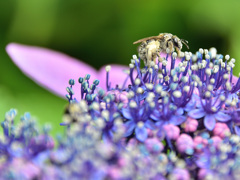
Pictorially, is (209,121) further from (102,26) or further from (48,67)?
(102,26)

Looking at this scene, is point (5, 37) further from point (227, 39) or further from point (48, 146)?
point (48, 146)

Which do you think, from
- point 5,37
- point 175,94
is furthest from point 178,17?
point 175,94

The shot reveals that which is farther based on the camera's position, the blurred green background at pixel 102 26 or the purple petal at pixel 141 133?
the blurred green background at pixel 102 26

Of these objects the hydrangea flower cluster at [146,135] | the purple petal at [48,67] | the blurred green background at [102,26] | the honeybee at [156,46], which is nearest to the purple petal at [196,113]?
the hydrangea flower cluster at [146,135]

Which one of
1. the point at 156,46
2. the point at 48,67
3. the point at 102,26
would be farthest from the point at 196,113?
the point at 102,26

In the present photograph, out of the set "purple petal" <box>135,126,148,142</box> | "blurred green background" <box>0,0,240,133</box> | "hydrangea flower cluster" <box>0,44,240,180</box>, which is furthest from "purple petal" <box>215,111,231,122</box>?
"blurred green background" <box>0,0,240,133</box>

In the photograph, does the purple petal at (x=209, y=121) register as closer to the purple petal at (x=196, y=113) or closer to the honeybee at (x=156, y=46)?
the purple petal at (x=196, y=113)
